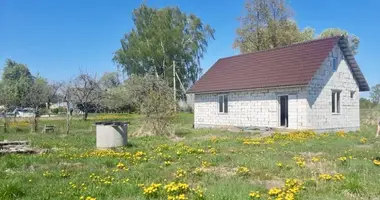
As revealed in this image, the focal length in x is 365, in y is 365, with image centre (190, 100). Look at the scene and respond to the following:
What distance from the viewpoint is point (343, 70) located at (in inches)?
954

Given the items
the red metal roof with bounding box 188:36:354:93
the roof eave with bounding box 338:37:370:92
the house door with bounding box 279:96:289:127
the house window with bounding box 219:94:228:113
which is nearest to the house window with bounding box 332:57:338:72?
the roof eave with bounding box 338:37:370:92

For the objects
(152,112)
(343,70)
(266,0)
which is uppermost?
(266,0)

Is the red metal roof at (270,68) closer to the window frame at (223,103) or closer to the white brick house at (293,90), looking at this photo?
the white brick house at (293,90)

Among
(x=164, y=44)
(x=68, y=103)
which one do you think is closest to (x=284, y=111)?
(x=68, y=103)

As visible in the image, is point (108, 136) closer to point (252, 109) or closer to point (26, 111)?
point (252, 109)

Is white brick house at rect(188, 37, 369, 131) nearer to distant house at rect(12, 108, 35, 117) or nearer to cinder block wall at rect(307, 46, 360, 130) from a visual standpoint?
cinder block wall at rect(307, 46, 360, 130)

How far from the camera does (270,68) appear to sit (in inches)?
977

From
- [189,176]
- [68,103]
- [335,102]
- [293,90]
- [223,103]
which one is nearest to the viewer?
[189,176]

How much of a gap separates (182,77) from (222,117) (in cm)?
2363

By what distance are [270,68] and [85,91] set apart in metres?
22.7

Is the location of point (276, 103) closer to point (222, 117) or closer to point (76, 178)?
point (222, 117)

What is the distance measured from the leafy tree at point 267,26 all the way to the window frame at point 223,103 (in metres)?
18.9

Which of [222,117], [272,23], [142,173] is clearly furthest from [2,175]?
[272,23]

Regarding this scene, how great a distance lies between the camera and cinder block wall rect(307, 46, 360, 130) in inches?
863
